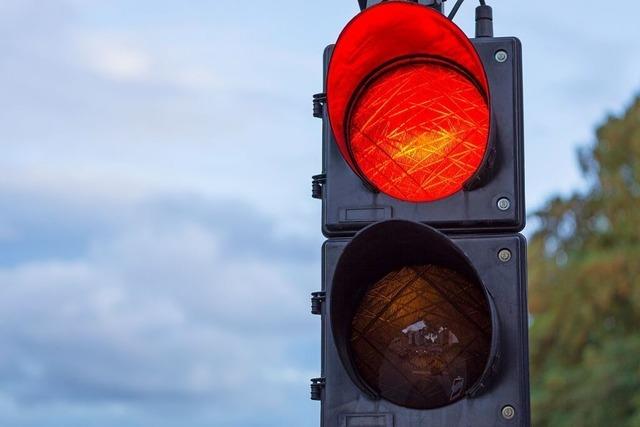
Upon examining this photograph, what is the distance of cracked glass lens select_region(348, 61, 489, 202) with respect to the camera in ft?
10.2

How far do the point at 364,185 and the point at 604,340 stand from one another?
68.2 feet

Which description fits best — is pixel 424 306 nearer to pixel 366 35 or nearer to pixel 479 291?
pixel 479 291

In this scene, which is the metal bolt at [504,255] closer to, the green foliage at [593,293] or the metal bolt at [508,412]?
the metal bolt at [508,412]

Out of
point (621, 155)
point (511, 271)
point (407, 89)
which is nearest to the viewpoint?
point (511, 271)

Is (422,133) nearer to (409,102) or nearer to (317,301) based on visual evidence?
(409,102)

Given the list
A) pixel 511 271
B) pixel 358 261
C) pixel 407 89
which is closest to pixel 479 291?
pixel 511 271

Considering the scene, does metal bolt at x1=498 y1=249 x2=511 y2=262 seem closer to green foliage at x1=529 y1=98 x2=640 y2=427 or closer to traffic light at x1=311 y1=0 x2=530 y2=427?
traffic light at x1=311 y1=0 x2=530 y2=427

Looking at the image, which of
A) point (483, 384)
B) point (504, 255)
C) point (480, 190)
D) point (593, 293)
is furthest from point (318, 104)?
point (593, 293)

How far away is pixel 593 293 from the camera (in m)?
23.2

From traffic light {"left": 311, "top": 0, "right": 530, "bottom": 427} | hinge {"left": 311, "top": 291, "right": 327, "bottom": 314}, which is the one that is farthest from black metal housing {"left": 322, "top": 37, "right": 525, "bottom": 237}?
hinge {"left": 311, "top": 291, "right": 327, "bottom": 314}

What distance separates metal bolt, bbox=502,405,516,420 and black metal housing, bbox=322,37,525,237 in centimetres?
40

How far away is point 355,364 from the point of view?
3.08 m

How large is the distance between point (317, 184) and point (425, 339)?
→ 48cm

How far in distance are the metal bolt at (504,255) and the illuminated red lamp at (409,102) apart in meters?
0.18
